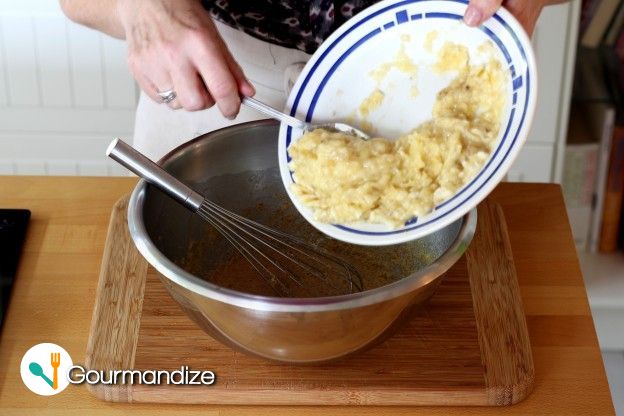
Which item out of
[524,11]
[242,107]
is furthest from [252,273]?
[524,11]

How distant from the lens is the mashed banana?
777 millimetres

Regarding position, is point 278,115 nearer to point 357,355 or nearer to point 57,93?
point 357,355

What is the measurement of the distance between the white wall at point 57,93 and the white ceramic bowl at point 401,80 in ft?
2.89

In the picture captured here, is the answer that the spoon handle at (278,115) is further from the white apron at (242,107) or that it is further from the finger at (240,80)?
the white apron at (242,107)

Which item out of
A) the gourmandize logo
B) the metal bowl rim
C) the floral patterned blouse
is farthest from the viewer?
the floral patterned blouse

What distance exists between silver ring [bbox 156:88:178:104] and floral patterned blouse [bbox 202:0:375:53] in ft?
0.81

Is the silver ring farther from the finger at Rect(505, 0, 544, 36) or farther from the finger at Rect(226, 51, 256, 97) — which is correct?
the finger at Rect(505, 0, 544, 36)

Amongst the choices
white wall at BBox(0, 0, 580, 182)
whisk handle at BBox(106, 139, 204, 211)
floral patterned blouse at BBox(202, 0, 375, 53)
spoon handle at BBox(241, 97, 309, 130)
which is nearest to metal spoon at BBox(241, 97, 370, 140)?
spoon handle at BBox(241, 97, 309, 130)

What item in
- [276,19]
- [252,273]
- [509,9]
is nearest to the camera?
[509,9]

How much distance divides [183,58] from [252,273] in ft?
0.79

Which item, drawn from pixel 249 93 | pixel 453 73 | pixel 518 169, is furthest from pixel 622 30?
pixel 249 93

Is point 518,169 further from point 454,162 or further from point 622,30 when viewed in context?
point 454,162

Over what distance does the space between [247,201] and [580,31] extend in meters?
0.92

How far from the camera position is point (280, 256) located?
93 centimetres
